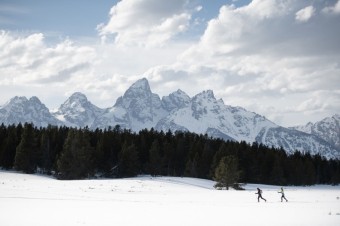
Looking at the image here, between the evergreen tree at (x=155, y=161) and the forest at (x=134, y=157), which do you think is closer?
the forest at (x=134, y=157)

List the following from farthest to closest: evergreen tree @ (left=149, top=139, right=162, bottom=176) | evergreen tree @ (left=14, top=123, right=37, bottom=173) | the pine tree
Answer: evergreen tree @ (left=149, top=139, right=162, bottom=176) < evergreen tree @ (left=14, top=123, right=37, bottom=173) < the pine tree

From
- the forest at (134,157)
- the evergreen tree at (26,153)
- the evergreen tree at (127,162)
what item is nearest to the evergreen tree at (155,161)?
the forest at (134,157)

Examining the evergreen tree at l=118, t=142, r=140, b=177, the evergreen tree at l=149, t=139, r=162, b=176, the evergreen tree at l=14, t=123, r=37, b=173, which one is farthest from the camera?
the evergreen tree at l=149, t=139, r=162, b=176

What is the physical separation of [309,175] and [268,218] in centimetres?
10617

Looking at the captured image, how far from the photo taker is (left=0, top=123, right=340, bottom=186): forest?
8031cm

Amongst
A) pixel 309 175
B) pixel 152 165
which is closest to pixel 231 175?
pixel 152 165

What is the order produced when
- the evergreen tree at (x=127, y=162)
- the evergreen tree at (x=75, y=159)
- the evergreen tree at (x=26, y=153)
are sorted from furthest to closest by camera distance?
1. the evergreen tree at (x=127, y=162)
2. the evergreen tree at (x=26, y=153)
3. the evergreen tree at (x=75, y=159)

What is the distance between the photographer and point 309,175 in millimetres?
122188

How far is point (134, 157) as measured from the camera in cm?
8894

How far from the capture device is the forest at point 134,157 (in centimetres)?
8031

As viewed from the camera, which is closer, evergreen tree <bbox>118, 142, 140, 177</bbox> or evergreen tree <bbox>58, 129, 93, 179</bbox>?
evergreen tree <bbox>58, 129, 93, 179</bbox>

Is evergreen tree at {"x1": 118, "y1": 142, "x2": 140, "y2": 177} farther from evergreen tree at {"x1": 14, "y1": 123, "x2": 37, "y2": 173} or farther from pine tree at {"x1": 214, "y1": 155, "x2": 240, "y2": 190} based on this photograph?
pine tree at {"x1": 214, "y1": 155, "x2": 240, "y2": 190}

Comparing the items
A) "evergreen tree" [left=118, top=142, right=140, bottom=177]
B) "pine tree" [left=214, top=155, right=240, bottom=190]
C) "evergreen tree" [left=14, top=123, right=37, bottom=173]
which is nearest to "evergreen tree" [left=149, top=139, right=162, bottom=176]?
"evergreen tree" [left=118, top=142, right=140, bottom=177]

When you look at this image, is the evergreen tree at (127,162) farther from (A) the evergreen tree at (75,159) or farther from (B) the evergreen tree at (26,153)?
(B) the evergreen tree at (26,153)
